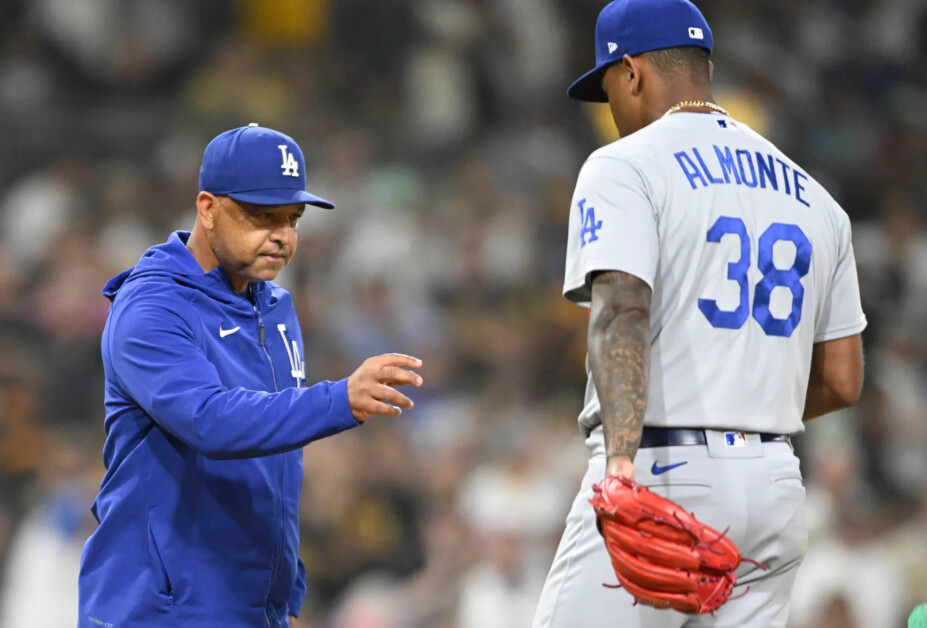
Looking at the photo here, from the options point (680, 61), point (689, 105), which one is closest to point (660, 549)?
point (689, 105)

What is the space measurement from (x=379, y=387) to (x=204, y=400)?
1.36 feet

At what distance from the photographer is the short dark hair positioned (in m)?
3.31

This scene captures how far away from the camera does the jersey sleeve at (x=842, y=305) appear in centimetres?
343

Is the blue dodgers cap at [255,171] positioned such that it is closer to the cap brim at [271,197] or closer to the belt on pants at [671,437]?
the cap brim at [271,197]

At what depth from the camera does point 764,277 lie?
3125mm

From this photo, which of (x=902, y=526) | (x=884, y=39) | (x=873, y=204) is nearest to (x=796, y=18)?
(x=884, y=39)

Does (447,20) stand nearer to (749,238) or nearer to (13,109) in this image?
(13,109)

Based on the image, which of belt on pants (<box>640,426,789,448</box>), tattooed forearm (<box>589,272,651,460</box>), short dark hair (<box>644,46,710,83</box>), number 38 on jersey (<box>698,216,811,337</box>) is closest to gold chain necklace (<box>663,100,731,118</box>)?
short dark hair (<box>644,46,710,83</box>)

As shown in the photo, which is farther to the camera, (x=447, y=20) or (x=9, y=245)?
(x=447, y=20)

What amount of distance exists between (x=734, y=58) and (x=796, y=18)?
1388 millimetres

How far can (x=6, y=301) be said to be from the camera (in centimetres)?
838

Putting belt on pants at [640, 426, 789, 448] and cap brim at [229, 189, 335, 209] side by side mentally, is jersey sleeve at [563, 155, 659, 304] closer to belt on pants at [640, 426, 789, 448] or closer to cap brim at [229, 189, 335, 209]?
belt on pants at [640, 426, 789, 448]

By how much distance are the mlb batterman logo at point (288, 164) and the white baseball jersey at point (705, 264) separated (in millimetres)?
763

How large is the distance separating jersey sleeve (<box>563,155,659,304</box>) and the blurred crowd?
4.04m
